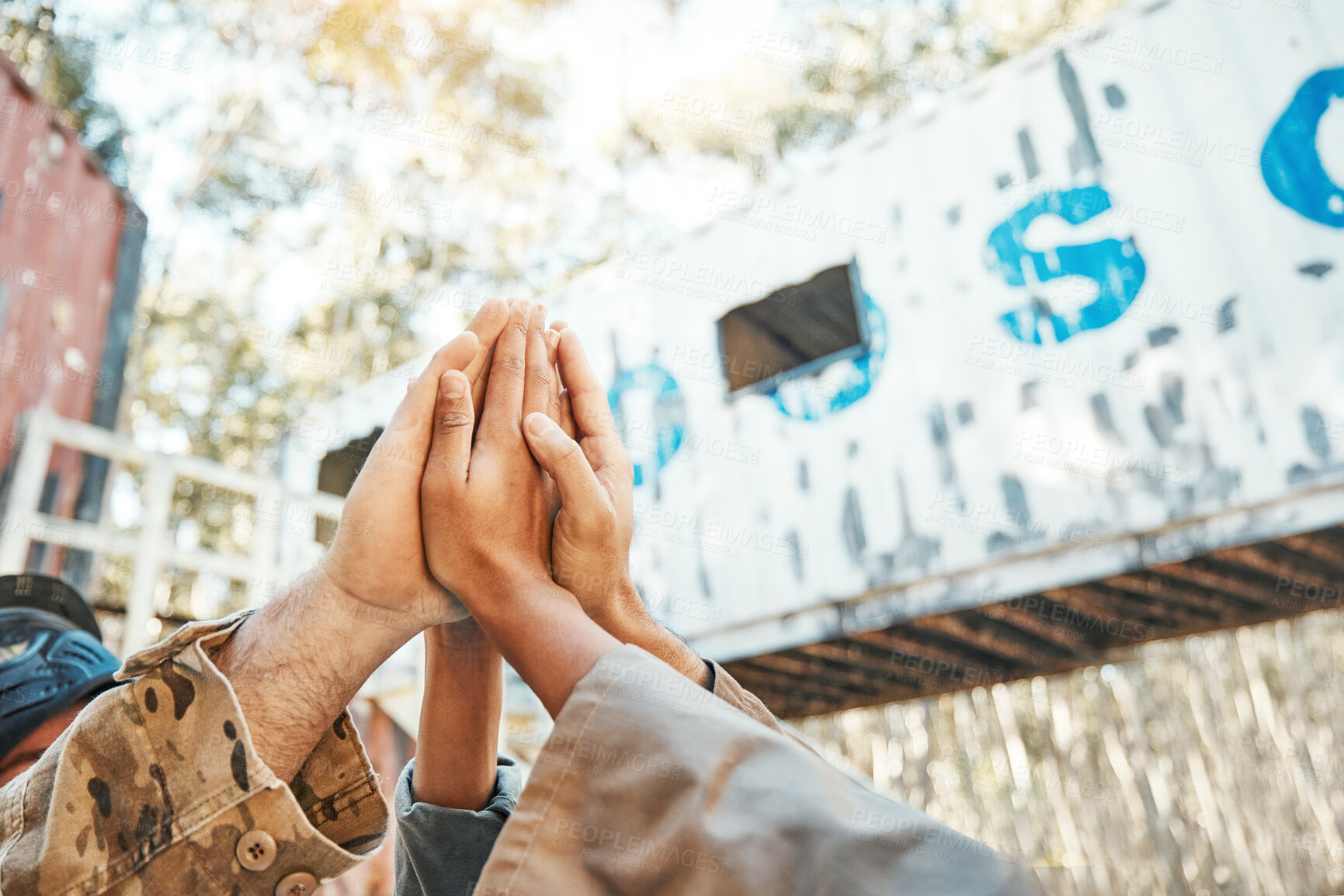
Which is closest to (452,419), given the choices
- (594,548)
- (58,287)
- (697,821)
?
(594,548)

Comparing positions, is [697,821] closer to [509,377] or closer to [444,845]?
[444,845]

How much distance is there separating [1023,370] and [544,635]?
→ 3.93 meters

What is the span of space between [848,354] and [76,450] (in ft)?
14.4

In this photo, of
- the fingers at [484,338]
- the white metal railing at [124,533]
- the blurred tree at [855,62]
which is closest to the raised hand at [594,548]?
the fingers at [484,338]

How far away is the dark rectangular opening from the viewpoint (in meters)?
5.09

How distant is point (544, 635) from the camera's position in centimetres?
91

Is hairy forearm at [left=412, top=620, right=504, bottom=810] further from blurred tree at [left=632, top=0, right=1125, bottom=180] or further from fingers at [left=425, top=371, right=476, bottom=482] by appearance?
blurred tree at [left=632, top=0, right=1125, bottom=180]

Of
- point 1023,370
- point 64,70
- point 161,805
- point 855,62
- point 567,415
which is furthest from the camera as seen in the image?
point 855,62

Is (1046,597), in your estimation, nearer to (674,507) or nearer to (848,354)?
(848,354)

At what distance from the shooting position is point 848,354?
16.3 ft

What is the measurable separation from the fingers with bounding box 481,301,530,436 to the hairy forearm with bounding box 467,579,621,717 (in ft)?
0.90

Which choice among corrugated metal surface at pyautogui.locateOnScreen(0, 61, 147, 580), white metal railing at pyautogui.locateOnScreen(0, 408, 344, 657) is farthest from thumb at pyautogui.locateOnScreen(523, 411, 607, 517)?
corrugated metal surface at pyautogui.locateOnScreen(0, 61, 147, 580)

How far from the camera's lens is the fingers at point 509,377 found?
4.07 feet

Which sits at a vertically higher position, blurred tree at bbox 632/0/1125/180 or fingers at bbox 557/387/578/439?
blurred tree at bbox 632/0/1125/180
